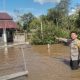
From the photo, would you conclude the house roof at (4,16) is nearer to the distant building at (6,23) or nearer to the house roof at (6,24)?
the distant building at (6,23)

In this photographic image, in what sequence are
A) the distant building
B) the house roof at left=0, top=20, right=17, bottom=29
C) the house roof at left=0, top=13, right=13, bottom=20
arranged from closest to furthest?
the house roof at left=0, top=20, right=17, bottom=29 < the distant building < the house roof at left=0, top=13, right=13, bottom=20

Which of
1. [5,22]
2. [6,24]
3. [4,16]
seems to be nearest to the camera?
[6,24]

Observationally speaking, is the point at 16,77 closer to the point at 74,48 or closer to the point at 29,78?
the point at 29,78

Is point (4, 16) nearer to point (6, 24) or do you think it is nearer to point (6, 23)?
point (6, 23)

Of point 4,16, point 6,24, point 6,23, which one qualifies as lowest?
point 6,24

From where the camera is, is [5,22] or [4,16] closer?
[5,22]

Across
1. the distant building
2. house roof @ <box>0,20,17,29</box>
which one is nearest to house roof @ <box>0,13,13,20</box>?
the distant building


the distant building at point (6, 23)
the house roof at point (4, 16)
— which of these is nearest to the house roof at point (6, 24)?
the distant building at point (6, 23)

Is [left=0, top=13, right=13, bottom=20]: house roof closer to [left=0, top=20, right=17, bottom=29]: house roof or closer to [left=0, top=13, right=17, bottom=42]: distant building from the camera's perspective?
[left=0, top=13, right=17, bottom=42]: distant building

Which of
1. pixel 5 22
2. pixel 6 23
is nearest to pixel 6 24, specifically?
pixel 6 23

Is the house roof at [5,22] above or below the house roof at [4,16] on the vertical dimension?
below

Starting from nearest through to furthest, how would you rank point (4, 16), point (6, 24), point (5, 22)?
point (6, 24) → point (5, 22) → point (4, 16)

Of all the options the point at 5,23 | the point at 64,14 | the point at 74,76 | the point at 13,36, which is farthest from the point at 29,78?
the point at 64,14

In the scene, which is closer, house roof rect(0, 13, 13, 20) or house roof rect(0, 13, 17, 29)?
house roof rect(0, 13, 17, 29)
